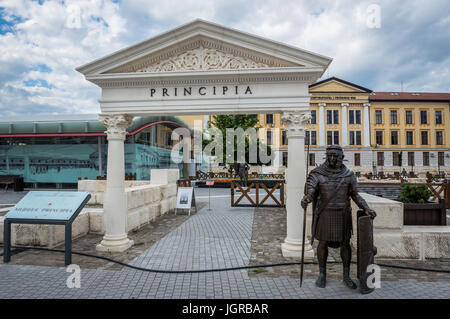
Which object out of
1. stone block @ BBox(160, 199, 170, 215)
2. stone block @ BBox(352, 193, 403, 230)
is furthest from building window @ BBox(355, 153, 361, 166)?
stone block @ BBox(352, 193, 403, 230)

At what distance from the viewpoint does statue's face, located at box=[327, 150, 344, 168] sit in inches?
167

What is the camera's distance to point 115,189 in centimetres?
655

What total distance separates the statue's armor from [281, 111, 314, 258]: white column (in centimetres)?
159

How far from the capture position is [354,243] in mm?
6422

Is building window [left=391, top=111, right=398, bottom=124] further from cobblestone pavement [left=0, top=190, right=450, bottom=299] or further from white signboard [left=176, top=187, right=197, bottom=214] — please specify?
cobblestone pavement [left=0, top=190, right=450, bottom=299]

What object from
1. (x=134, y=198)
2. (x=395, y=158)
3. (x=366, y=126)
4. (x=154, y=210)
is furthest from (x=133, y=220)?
(x=395, y=158)

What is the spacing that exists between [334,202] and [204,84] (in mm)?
3941

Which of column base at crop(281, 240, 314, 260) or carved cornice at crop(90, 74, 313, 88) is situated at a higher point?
carved cornice at crop(90, 74, 313, 88)

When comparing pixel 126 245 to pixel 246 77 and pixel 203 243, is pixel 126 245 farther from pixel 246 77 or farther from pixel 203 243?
pixel 246 77

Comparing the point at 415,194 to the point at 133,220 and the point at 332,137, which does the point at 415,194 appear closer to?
the point at 133,220

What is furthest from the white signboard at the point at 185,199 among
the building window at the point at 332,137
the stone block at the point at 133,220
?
the building window at the point at 332,137

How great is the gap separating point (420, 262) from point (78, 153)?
76.9 feet
